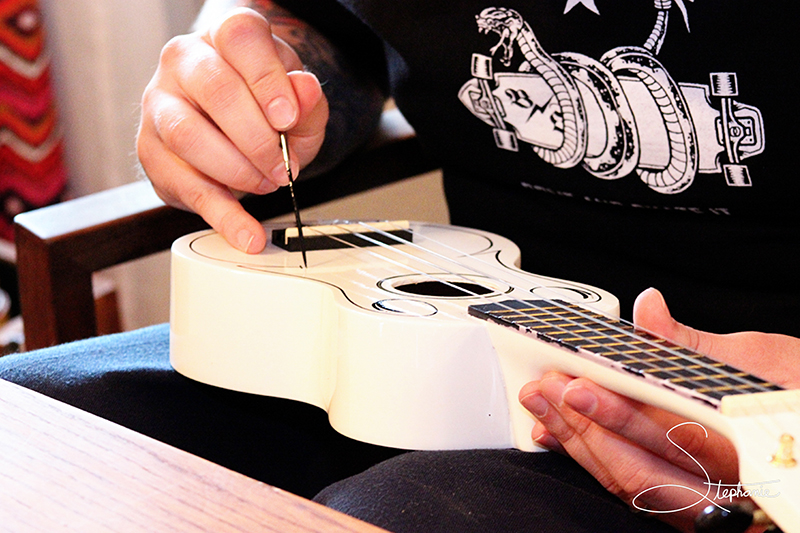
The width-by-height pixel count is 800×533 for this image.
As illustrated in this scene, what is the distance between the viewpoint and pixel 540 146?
887mm

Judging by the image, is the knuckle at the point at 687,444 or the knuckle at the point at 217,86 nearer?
the knuckle at the point at 687,444

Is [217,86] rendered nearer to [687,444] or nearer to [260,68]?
[260,68]

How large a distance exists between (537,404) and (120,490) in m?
0.29

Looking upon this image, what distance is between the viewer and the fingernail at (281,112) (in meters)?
0.80

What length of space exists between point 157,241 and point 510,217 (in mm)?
433

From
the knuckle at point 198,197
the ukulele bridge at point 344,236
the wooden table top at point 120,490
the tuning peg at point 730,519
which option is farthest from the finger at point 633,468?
the knuckle at point 198,197

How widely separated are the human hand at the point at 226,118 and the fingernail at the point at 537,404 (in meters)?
0.36

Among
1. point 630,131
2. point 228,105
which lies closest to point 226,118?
point 228,105

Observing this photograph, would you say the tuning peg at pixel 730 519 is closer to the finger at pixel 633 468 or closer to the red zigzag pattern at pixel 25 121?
the finger at pixel 633 468

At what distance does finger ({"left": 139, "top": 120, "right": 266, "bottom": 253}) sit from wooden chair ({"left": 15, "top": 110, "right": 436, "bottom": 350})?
8 cm

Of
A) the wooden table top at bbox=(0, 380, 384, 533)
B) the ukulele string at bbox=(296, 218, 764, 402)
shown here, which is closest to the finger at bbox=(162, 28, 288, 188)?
the ukulele string at bbox=(296, 218, 764, 402)

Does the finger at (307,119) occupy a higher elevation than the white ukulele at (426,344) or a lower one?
higher

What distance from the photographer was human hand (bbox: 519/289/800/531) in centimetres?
55

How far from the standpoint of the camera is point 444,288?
0.76 m
